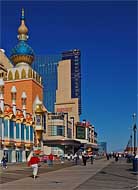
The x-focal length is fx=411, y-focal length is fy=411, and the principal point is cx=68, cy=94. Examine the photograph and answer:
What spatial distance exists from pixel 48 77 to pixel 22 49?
93.8 meters

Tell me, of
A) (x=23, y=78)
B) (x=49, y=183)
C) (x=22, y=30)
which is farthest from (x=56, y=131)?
(x=49, y=183)

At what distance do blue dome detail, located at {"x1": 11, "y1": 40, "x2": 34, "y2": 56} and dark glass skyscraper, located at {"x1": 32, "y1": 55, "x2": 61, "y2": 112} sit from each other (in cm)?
8420

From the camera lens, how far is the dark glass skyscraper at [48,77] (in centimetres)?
15486

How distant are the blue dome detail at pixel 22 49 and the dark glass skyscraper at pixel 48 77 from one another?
8420cm

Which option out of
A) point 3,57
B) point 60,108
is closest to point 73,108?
point 60,108

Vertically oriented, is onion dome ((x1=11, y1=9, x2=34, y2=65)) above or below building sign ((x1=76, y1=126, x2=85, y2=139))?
above

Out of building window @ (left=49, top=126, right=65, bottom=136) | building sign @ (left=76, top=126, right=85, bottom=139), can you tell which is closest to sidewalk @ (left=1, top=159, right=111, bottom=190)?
building window @ (left=49, top=126, right=65, bottom=136)

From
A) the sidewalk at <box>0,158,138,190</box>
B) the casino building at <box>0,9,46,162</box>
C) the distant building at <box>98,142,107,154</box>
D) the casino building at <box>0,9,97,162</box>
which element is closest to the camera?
the sidewalk at <box>0,158,138,190</box>

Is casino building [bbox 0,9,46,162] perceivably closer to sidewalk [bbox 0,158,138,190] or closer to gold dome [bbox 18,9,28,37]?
gold dome [bbox 18,9,28,37]

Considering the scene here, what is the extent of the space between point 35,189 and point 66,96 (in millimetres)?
141579

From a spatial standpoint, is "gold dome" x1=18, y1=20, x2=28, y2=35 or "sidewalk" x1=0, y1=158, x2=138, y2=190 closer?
"sidewalk" x1=0, y1=158, x2=138, y2=190

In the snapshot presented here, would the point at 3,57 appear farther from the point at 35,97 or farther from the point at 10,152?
the point at 10,152

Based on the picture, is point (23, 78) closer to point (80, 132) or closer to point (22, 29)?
point (22, 29)

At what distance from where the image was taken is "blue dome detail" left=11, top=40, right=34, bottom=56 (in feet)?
221
